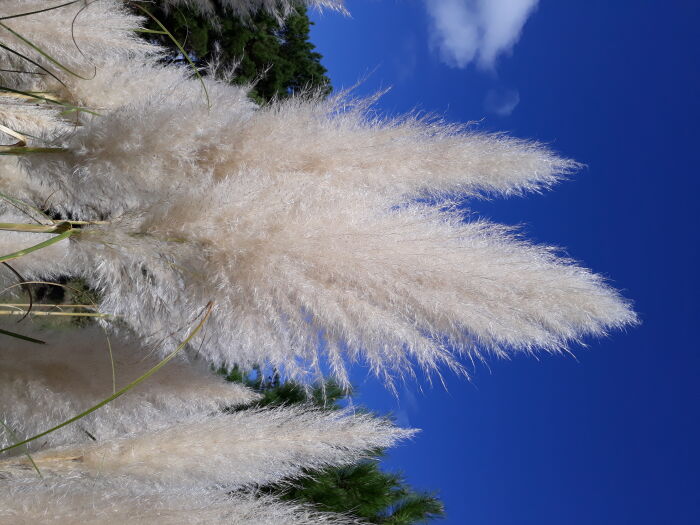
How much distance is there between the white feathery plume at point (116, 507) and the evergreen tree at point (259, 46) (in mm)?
5655

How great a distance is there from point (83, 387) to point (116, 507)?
0.63 m

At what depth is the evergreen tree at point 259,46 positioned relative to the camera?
6.90 m

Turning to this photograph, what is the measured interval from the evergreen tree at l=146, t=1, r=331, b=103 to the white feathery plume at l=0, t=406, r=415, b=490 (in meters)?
5.24

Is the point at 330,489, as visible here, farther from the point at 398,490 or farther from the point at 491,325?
the point at 491,325

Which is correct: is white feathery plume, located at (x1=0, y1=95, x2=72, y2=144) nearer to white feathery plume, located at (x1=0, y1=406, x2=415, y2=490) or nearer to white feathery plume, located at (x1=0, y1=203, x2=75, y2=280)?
white feathery plume, located at (x1=0, y1=203, x2=75, y2=280)

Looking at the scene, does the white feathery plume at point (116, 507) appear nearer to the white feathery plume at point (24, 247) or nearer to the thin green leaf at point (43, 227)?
the thin green leaf at point (43, 227)

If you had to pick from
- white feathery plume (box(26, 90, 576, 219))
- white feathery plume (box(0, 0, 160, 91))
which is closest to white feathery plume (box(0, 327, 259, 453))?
white feathery plume (box(26, 90, 576, 219))

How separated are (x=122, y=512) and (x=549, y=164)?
1275 millimetres

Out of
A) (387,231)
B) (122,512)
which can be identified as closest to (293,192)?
(387,231)

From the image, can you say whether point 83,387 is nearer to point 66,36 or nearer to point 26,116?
point 26,116

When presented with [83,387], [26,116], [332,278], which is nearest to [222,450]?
[83,387]

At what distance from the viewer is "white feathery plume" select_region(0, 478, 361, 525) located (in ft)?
3.12

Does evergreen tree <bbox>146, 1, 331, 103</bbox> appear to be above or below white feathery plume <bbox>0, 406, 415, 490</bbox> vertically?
above

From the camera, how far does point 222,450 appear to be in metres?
1.52
